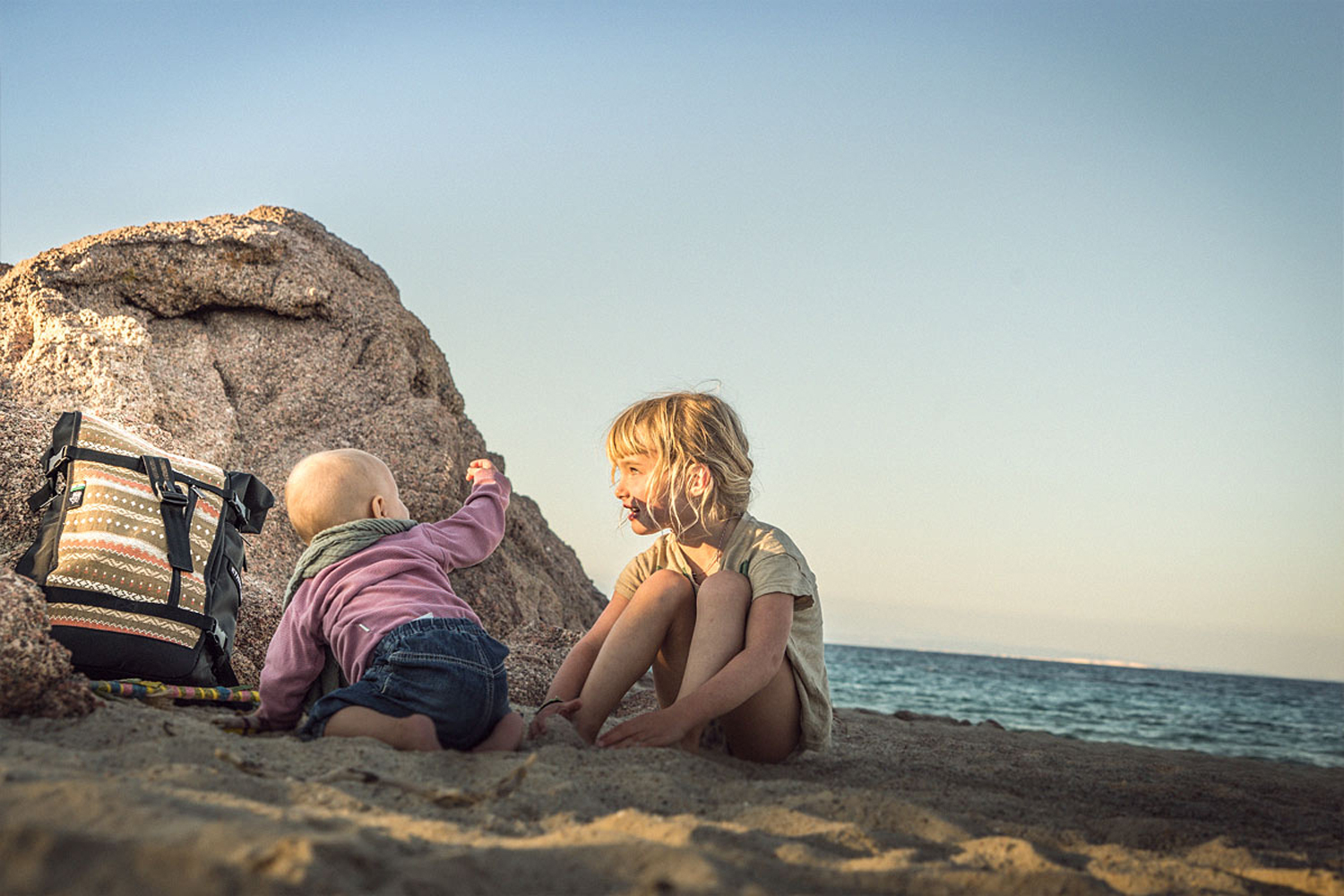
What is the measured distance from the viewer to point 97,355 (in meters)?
4.79

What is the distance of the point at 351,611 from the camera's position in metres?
2.73

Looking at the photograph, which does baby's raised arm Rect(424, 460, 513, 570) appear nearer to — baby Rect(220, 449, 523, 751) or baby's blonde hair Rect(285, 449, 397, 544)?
baby Rect(220, 449, 523, 751)

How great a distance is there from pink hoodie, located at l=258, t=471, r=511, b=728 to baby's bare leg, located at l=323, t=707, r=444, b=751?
274 mm

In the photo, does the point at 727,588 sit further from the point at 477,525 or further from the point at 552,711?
the point at 477,525

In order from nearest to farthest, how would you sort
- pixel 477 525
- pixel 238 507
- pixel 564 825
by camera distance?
pixel 564 825
pixel 477 525
pixel 238 507

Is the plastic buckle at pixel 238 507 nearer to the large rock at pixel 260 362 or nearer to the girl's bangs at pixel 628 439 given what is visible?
the large rock at pixel 260 362

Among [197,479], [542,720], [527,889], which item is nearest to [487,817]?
[527,889]

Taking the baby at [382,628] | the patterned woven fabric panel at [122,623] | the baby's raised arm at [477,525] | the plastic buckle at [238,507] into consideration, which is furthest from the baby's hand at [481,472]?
the patterned woven fabric panel at [122,623]

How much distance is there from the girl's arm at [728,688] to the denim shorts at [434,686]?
36 centimetres

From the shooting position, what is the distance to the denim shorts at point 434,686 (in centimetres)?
241

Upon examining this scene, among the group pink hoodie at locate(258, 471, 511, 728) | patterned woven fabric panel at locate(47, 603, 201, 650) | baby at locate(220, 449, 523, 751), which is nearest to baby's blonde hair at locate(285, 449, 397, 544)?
baby at locate(220, 449, 523, 751)

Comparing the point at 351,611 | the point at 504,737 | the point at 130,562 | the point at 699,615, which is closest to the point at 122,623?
the point at 130,562

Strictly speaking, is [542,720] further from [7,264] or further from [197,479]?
[7,264]

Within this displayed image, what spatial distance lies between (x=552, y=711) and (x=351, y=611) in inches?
26.8
